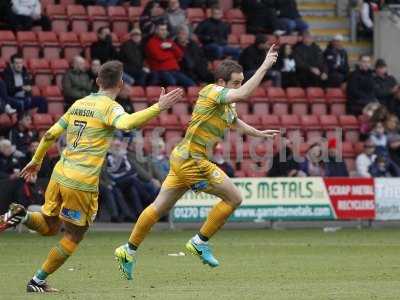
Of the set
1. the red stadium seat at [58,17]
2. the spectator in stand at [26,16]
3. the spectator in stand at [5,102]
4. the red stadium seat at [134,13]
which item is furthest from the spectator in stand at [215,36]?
the spectator in stand at [5,102]

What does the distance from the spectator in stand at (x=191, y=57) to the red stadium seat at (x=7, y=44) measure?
3410 mm

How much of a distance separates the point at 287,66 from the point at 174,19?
282 cm

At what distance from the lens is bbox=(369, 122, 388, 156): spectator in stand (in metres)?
25.7

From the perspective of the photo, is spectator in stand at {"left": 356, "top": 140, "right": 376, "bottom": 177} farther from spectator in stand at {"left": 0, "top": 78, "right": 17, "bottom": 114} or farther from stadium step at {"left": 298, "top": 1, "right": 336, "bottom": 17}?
spectator in stand at {"left": 0, "top": 78, "right": 17, "bottom": 114}

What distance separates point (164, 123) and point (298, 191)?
352cm

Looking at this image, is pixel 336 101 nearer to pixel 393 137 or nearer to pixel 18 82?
pixel 393 137

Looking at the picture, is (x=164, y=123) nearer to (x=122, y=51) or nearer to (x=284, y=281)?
(x=122, y=51)

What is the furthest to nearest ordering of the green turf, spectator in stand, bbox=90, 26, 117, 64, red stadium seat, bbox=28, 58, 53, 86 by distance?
1. red stadium seat, bbox=28, 58, 53, 86
2. spectator in stand, bbox=90, 26, 117, 64
3. the green turf

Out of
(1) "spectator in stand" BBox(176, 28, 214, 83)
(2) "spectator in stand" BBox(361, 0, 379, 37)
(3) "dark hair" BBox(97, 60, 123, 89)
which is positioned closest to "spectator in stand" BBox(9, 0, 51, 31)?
(1) "spectator in stand" BBox(176, 28, 214, 83)

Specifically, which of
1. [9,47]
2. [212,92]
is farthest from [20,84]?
[212,92]

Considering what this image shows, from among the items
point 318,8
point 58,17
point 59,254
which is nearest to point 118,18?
point 58,17

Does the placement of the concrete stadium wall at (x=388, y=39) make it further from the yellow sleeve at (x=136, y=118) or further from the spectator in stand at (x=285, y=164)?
the yellow sleeve at (x=136, y=118)

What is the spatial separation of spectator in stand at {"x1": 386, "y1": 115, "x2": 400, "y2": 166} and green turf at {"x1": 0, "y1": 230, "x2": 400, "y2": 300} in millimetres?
4297

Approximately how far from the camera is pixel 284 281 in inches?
516
